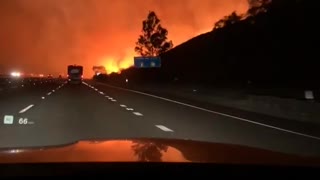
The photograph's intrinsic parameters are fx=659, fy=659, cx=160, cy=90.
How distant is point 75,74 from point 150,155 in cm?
9673

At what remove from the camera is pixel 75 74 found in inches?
4006

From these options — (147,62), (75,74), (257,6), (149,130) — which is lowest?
(149,130)

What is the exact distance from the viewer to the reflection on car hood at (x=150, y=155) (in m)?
5.57

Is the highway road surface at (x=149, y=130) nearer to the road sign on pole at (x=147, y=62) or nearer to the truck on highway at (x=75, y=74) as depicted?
the road sign on pole at (x=147, y=62)

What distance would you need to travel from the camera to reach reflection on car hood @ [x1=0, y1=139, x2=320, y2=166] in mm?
5574

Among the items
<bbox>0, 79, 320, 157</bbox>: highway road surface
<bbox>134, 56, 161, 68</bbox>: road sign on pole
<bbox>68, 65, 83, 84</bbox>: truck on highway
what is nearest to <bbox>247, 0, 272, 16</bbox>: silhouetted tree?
<bbox>134, 56, 161, 68</bbox>: road sign on pole

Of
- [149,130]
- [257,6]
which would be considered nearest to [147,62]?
[257,6]

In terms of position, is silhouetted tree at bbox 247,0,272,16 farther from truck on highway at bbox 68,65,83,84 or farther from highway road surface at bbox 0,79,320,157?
highway road surface at bbox 0,79,320,157

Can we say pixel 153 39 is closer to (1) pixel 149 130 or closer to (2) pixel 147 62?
(2) pixel 147 62

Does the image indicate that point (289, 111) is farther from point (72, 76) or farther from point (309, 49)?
point (72, 76)

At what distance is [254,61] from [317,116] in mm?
67426

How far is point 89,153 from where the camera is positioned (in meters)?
6.16

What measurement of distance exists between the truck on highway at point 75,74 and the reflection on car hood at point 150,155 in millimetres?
94454

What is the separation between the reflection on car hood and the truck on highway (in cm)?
9445
